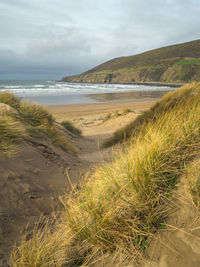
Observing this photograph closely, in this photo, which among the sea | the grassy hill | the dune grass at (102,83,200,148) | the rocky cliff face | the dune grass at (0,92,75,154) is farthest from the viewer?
the grassy hill

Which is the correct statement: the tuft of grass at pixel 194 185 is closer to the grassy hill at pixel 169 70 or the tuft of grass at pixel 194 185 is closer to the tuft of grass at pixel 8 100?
the tuft of grass at pixel 8 100

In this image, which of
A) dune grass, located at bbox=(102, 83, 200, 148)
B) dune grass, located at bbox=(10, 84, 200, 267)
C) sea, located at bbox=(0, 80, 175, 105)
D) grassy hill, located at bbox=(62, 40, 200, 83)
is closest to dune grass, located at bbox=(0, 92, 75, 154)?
dune grass, located at bbox=(102, 83, 200, 148)

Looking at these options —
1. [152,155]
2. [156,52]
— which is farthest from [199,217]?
[156,52]

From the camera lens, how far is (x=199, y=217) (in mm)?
1623

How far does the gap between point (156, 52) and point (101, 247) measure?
4897 inches

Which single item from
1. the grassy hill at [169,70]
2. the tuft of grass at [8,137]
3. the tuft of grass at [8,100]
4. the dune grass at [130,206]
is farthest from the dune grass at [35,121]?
the grassy hill at [169,70]

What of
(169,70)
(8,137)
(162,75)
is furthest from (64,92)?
(169,70)

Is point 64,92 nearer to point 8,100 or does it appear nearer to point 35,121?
point 8,100

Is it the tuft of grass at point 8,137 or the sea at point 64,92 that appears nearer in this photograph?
the tuft of grass at point 8,137

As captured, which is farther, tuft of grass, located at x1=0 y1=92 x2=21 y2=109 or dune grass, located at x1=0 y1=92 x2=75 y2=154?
tuft of grass, located at x1=0 y1=92 x2=21 y2=109

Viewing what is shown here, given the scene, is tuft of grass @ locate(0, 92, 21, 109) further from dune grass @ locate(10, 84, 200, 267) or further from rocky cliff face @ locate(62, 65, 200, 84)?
rocky cliff face @ locate(62, 65, 200, 84)

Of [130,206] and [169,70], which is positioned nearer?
[130,206]

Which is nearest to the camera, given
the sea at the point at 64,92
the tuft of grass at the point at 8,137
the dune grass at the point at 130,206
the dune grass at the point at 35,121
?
the dune grass at the point at 130,206

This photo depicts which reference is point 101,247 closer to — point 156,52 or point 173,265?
point 173,265
